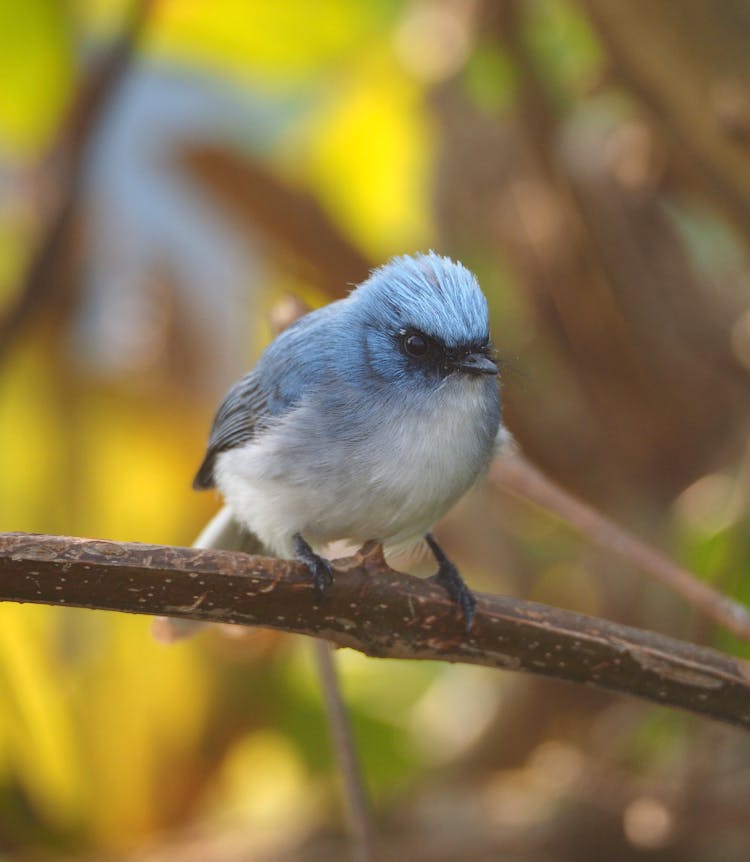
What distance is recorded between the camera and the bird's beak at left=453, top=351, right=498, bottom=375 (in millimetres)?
1380

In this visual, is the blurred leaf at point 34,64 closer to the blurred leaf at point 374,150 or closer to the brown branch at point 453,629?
the blurred leaf at point 374,150

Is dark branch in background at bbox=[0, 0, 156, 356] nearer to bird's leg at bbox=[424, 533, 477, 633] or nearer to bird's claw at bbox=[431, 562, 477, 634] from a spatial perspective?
bird's leg at bbox=[424, 533, 477, 633]

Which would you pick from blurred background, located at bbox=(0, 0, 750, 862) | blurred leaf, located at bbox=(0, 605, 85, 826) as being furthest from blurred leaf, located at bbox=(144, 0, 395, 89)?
blurred leaf, located at bbox=(0, 605, 85, 826)

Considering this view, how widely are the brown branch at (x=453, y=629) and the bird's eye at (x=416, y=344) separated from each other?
1.19 ft

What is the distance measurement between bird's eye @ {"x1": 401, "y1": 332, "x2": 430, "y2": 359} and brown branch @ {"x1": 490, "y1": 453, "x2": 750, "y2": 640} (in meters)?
0.19

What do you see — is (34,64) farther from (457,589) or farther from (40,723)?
(457,589)

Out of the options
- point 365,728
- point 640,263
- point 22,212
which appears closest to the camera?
point 365,728

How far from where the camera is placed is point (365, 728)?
2031 millimetres

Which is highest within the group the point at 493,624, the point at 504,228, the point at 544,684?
the point at 504,228

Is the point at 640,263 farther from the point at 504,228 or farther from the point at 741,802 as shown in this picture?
the point at 741,802

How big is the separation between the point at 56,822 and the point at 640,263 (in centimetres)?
148

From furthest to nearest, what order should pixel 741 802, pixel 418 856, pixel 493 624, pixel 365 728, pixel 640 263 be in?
pixel 640 263 → pixel 365 728 → pixel 418 856 → pixel 741 802 → pixel 493 624

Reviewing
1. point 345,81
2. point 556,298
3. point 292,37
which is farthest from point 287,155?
point 556,298

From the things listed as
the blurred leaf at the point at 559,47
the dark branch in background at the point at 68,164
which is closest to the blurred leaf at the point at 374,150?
the blurred leaf at the point at 559,47
